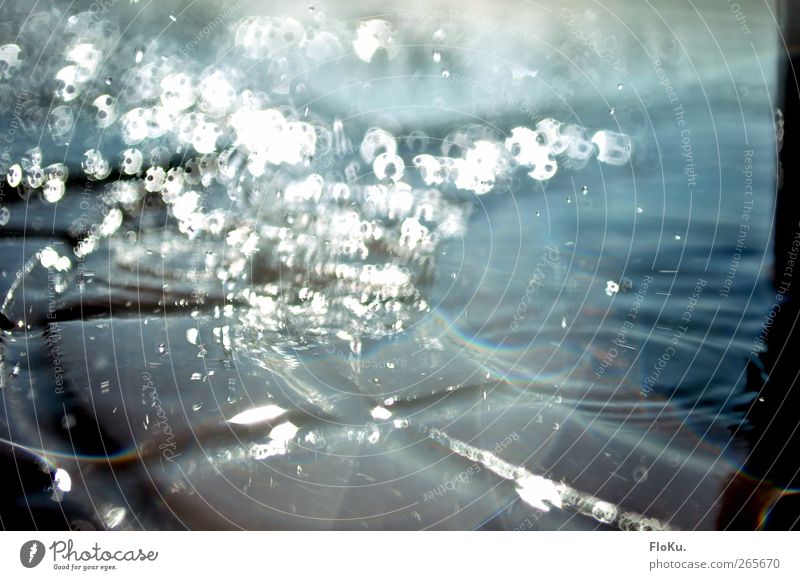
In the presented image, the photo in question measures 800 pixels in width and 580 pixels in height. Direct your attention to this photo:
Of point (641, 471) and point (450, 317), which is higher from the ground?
point (450, 317)

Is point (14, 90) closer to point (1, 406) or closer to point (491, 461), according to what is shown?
point (1, 406)

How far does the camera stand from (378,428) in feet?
2.04

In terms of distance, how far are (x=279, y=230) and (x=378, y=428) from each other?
0.22 m

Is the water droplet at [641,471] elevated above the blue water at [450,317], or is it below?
below

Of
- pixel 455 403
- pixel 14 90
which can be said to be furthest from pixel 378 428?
pixel 14 90

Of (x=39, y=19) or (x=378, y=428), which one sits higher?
(x=39, y=19)

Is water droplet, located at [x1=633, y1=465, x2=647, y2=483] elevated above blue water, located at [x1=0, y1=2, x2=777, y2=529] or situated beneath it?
situated beneath

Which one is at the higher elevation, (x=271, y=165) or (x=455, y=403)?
(x=271, y=165)

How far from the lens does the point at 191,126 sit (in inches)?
23.7
